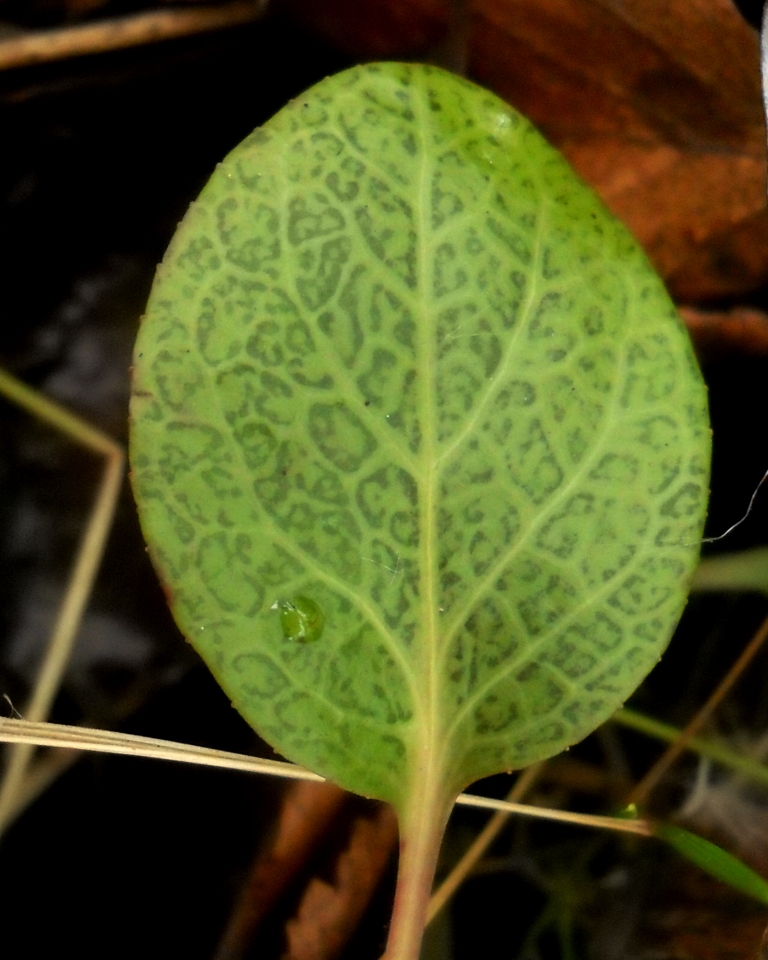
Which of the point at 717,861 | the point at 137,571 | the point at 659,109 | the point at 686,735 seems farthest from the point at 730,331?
the point at 137,571

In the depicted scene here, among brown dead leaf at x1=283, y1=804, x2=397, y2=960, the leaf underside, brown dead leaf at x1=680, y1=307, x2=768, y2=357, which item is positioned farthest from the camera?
brown dead leaf at x1=680, y1=307, x2=768, y2=357

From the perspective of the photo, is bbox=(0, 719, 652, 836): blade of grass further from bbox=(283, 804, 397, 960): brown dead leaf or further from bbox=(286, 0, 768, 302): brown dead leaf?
bbox=(286, 0, 768, 302): brown dead leaf

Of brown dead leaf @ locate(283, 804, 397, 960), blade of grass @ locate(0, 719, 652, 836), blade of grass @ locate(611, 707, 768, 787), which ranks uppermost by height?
blade of grass @ locate(0, 719, 652, 836)

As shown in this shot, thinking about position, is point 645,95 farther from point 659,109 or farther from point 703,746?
point 703,746

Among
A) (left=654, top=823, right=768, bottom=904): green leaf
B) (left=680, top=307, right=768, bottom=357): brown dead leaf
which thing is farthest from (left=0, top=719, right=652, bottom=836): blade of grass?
(left=680, top=307, right=768, bottom=357): brown dead leaf

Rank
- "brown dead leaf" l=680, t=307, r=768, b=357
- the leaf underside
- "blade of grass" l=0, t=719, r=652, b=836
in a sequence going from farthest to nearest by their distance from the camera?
"brown dead leaf" l=680, t=307, r=768, b=357, "blade of grass" l=0, t=719, r=652, b=836, the leaf underside

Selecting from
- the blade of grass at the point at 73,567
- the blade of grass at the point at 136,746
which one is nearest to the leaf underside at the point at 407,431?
the blade of grass at the point at 136,746

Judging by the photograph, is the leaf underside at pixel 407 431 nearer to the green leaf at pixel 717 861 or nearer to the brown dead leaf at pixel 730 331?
the green leaf at pixel 717 861
